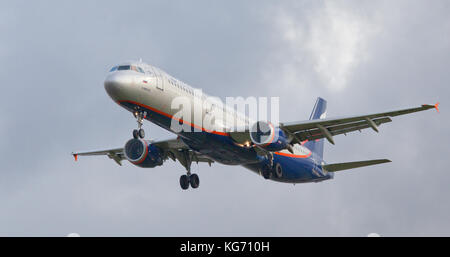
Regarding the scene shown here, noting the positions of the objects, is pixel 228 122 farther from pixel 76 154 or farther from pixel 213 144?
pixel 76 154

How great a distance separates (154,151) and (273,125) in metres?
9.82

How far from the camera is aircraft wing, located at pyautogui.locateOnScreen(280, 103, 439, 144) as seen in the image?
47.2 metres

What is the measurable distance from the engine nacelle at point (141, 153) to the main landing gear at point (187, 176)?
2303mm

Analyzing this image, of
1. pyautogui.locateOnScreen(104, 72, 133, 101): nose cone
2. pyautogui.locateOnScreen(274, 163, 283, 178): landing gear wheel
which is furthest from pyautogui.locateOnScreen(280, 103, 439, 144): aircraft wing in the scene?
pyautogui.locateOnScreen(104, 72, 133, 101): nose cone

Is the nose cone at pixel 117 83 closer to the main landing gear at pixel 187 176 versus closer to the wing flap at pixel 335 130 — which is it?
the main landing gear at pixel 187 176

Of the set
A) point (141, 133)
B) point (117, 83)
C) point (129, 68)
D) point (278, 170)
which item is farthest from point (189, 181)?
point (117, 83)

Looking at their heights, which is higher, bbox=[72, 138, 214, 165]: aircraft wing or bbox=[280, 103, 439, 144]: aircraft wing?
bbox=[72, 138, 214, 165]: aircraft wing

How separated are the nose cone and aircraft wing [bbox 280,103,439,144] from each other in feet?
36.5

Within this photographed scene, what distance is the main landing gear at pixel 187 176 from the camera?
55250mm

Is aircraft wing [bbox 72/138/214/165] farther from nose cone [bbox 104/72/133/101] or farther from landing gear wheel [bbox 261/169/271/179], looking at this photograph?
nose cone [bbox 104/72/133/101]

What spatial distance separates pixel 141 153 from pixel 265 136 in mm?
10241

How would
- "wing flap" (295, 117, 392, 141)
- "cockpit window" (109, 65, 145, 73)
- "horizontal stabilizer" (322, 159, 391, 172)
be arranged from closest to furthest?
Result: "cockpit window" (109, 65, 145, 73) → "wing flap" (295, 117, 392, 141) → "horizontal stabilizer" (322, 159, 391, 172)

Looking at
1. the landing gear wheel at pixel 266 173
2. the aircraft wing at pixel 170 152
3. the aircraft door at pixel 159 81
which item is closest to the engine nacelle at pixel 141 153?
the aircraft wing at pixel 170 152

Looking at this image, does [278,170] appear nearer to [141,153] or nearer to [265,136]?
[265,136]
